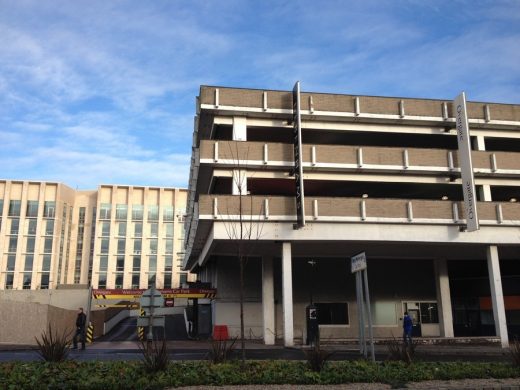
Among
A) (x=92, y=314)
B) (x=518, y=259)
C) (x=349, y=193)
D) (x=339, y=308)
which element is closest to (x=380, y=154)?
(x=349, y=193)

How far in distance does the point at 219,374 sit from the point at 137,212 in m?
92.2

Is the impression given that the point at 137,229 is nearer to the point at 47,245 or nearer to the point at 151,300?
the point at 47,245

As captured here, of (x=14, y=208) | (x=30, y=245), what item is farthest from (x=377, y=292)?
(x=14, y=208)

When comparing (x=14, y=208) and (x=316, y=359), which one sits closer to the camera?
(x=316, y=359)

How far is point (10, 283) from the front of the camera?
9100 cm

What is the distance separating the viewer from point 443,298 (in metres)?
30.9

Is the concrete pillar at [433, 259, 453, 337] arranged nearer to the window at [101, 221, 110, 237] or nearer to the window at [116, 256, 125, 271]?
the window at [116, 256, 125, 271]

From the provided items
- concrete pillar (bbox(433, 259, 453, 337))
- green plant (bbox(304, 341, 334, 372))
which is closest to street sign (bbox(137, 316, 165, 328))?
green plant (bbox(304, 341, 334, 372))

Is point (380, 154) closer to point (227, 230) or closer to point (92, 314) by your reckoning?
Result: point (227, 230)

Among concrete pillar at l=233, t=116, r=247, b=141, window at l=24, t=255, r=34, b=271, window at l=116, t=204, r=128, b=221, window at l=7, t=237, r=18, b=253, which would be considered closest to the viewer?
concrete pillar at l=233, t=116, r=247, b=141

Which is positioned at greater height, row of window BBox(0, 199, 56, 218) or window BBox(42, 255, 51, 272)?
row of window BBox(0, 199, 56, 218)

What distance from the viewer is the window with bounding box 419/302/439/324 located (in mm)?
32125

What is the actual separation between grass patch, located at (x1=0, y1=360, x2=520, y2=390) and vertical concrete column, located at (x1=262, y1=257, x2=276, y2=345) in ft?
47.3

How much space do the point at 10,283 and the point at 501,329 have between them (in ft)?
285
